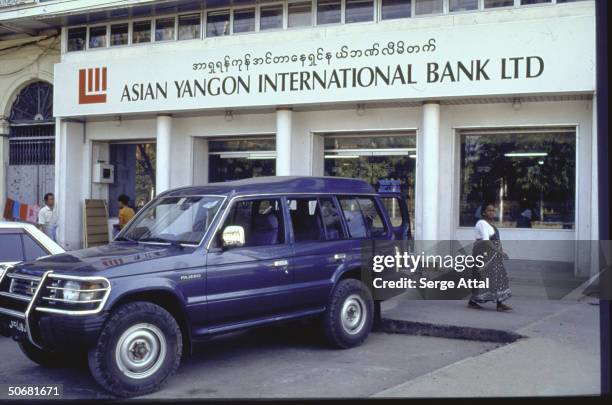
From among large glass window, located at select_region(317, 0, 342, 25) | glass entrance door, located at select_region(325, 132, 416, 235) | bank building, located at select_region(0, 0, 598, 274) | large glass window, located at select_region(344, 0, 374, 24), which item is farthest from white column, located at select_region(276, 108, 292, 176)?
large glass window, located at select_region(344, 0, 374, 24)

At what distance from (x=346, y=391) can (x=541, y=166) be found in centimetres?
798

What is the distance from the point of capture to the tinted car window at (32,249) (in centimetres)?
730

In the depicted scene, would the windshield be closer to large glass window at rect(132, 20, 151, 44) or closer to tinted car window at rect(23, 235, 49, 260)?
tinted car window at rect(23, 235, 49, 260)

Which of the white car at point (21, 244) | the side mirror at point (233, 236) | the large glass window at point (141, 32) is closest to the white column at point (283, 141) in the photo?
the large glass window at point (141, 32)

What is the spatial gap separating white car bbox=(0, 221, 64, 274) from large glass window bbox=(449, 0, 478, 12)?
8.63m

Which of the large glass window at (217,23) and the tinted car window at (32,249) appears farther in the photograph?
the large glass window at (217,23)

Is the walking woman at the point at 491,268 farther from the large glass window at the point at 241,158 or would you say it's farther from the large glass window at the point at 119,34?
the large glass window at the point at 119,34

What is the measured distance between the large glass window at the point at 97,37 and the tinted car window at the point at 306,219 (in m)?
10.2

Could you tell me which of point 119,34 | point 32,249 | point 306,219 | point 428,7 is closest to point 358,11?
point 428,7

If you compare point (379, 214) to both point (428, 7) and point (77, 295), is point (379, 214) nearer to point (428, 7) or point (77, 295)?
point (77, 295)

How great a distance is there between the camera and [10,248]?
23.7 feet

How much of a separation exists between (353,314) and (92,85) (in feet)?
33.3

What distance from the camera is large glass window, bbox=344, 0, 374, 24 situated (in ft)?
41.7

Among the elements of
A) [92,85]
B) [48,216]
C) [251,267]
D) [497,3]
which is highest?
[497,3]
